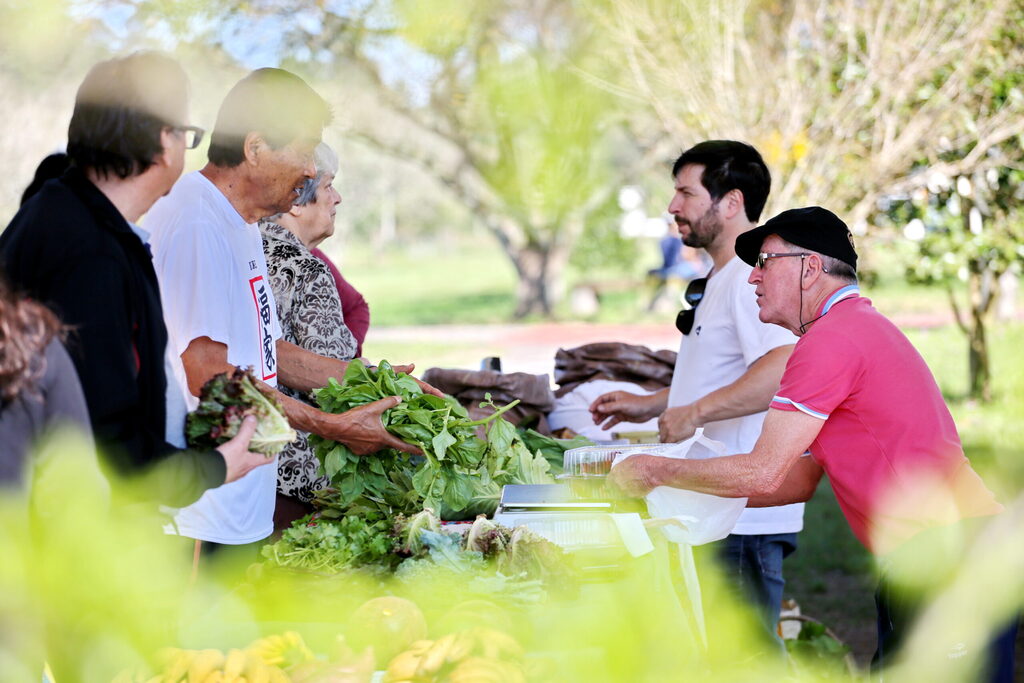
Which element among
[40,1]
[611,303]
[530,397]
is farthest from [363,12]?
[530,397]

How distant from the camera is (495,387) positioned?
3.95 meters

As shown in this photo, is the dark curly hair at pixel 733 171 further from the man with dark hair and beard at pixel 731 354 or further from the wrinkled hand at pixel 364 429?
the wrinkled hand at pixel 364 429

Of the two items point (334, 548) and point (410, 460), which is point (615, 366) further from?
point (334, 548)

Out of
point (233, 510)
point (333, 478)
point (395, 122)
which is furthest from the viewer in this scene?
point (395, 122)

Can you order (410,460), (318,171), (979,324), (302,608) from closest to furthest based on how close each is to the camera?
(302,608) < (410,460) < (318,171) < (979,324)

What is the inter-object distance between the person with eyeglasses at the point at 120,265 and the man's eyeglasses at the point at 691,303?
6.86 feet

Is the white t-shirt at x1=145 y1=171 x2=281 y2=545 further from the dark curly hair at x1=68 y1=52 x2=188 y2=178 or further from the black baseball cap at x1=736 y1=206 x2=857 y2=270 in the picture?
the black baseball cap at x1=736 y1=206 x2=857 y2=270

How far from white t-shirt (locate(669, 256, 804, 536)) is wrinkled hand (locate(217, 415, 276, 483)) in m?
1.90

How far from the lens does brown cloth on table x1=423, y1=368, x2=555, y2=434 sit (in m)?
3.93

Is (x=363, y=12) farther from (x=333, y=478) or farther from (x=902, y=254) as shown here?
(x=333, y=478)

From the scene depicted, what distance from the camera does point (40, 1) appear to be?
745 cm

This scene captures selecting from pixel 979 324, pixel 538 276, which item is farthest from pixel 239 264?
pixel 538 276

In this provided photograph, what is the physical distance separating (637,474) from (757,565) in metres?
0.98

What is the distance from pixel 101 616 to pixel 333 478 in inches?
43.7
